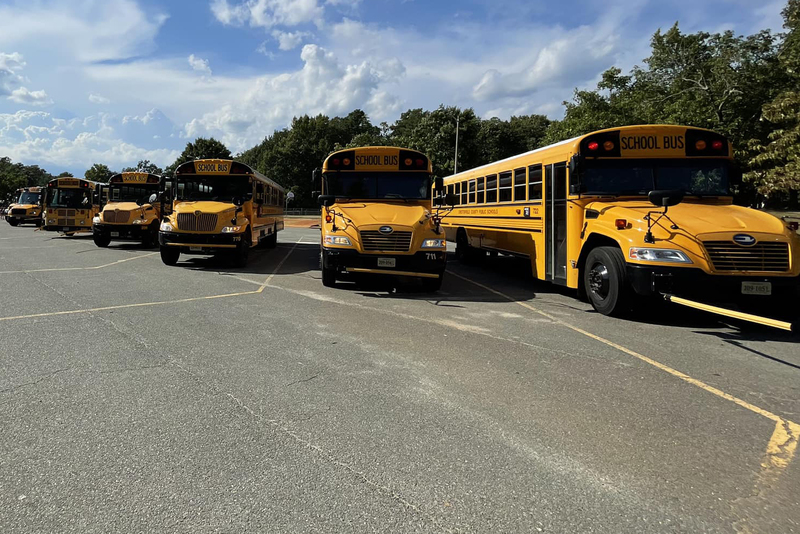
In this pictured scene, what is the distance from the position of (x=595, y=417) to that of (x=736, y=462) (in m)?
0.86

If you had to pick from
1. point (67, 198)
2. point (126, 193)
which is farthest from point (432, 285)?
point (67, 198)

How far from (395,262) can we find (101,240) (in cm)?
1339

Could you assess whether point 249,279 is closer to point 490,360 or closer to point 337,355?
point 337,355

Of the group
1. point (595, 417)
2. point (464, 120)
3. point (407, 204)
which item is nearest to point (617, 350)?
point (595, 417)

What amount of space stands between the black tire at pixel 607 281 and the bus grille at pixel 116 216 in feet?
50.7

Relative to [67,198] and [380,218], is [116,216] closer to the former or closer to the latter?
[67,198]

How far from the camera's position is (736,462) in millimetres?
2906

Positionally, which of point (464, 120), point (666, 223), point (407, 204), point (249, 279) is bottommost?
point (249, 279)

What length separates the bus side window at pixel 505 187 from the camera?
10570mm

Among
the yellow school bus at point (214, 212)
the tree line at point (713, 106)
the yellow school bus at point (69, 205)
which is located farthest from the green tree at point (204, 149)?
the yellow school bus at point (214, 212)

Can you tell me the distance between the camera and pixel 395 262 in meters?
8.45

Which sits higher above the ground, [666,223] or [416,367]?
[666,223]

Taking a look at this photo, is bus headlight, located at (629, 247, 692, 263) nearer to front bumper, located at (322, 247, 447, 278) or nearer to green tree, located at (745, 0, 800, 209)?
front bumper, located at (322, 247, 447, 278)

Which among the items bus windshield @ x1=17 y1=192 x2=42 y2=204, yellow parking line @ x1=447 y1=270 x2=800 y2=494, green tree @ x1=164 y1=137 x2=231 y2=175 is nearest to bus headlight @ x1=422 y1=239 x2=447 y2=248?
yellow parking line @ x1=447 y1=270 x2=800 y2=494
